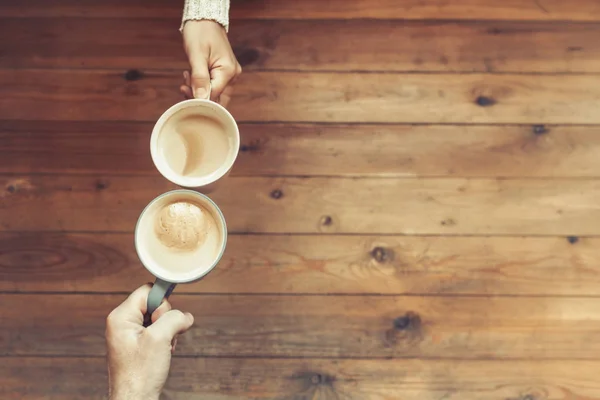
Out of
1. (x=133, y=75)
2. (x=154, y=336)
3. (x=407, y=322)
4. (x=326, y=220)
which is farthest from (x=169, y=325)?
(x=133, y=75)

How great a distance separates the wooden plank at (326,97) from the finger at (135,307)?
1.97 feet

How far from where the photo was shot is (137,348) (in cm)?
91

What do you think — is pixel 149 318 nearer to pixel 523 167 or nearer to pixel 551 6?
pixel 523 167

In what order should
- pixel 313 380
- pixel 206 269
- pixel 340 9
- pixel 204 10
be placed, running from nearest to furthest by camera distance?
pixel 206 269 → pixel 204 10 → pixel 313 380 → pixel 340 9

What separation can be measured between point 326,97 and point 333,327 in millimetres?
589

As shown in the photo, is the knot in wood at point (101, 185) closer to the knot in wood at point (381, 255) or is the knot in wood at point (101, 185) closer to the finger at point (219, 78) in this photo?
the finger at point (219, 78)

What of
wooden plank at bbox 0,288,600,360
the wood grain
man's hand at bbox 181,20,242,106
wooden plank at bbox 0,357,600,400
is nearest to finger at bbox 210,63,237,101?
man's hand at bbox 181,20,242,106

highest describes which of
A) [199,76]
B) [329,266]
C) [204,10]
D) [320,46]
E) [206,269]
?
[320,46]

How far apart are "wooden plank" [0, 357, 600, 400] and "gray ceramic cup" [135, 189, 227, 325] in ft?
1.53

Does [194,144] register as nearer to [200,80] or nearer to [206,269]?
[200,80]

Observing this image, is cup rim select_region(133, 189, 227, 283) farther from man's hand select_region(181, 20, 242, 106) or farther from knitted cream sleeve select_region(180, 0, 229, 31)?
knitted cream sleeve select_region(180, 0, 229, 31)

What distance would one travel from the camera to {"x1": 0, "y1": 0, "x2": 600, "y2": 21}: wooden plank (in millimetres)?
1415

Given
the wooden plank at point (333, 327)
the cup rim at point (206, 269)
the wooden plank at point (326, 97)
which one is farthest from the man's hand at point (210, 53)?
the wooden plank at point (333, 327)

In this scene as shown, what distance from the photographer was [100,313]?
51.9 inches
